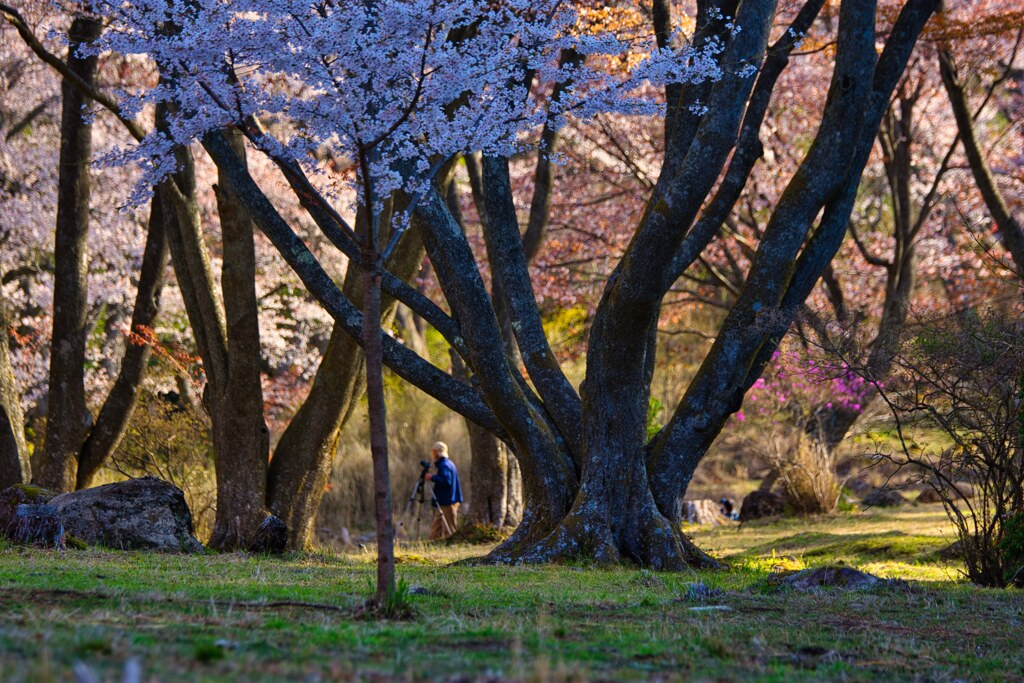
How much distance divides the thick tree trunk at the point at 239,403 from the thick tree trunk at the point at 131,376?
6.18ft

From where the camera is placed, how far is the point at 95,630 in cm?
379

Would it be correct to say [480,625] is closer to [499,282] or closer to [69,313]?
[499,282]

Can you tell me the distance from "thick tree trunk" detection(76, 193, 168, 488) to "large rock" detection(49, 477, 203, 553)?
3.10m

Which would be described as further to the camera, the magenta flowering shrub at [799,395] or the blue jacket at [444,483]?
the magenta flowering shrub at [799,395]

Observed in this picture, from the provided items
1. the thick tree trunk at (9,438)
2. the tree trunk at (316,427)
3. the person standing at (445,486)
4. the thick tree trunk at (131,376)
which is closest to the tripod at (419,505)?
the person standing at (445,486)

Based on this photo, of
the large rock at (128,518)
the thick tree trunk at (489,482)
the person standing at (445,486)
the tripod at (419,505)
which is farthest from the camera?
the person standing at (445,486)

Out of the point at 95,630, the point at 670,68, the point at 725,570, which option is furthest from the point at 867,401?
the point at 95,630

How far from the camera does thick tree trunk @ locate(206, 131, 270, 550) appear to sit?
1112cm

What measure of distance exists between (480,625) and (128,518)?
5742 mm

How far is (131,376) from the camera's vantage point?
13055mm

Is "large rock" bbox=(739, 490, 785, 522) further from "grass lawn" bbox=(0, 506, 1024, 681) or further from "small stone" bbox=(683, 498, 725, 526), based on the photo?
"grass lawn" bbox=(0, 506, 1024, 681)

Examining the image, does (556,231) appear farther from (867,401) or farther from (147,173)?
(147,173)

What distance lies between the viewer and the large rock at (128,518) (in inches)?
370

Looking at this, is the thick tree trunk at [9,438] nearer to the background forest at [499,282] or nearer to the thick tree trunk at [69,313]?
the background forest at [499,282]
